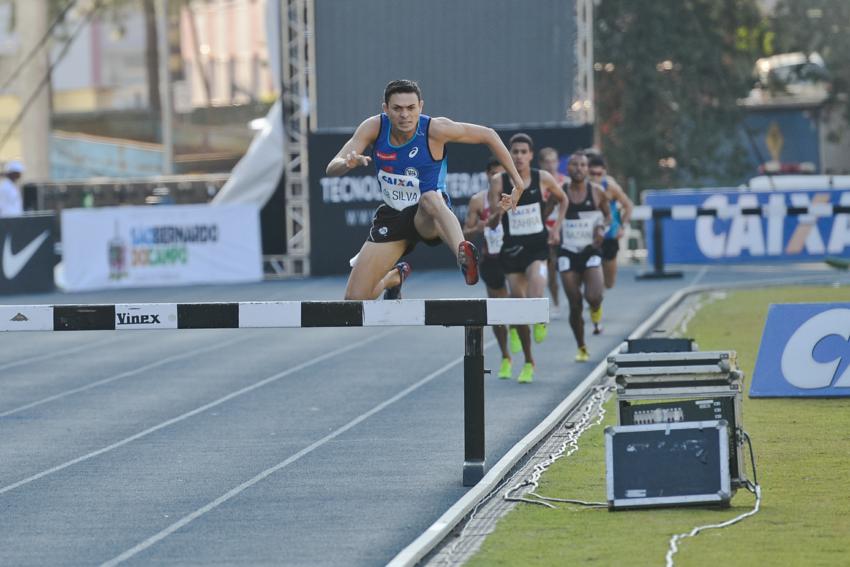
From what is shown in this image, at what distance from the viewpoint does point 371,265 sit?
10555 millimetres

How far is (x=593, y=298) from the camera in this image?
16750 mm

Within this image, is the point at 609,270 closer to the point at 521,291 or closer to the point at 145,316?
the point at 521,291

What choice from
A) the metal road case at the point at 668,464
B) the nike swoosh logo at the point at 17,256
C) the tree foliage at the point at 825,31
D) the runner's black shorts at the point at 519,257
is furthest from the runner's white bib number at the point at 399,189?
the tree foliage at the point at 825,31

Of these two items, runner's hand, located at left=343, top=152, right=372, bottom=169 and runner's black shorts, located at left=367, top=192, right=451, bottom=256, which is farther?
runner's black shorts, located at left=367, top=192, right=451, bottom=256

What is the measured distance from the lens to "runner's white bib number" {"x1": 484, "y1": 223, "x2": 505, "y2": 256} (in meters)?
15.1

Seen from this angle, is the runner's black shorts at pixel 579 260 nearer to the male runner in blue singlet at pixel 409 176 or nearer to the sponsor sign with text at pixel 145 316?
the male runner in blue singlet at pixel 409 176

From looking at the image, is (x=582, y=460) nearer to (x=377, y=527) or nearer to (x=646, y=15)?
(x=377, y=527)

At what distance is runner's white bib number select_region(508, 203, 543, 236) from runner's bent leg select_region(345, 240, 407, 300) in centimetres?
457

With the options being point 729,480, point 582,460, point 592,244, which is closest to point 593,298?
point 592,244

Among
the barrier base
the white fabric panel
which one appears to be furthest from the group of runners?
the white fabric panel

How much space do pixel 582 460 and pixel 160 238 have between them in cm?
2020

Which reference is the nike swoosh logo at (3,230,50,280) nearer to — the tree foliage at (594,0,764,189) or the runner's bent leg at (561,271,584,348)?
the runner's bent leg at (561,271,584,348)

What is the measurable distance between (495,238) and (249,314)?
20.3 feet

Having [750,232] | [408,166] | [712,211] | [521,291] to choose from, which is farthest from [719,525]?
[750,232]
